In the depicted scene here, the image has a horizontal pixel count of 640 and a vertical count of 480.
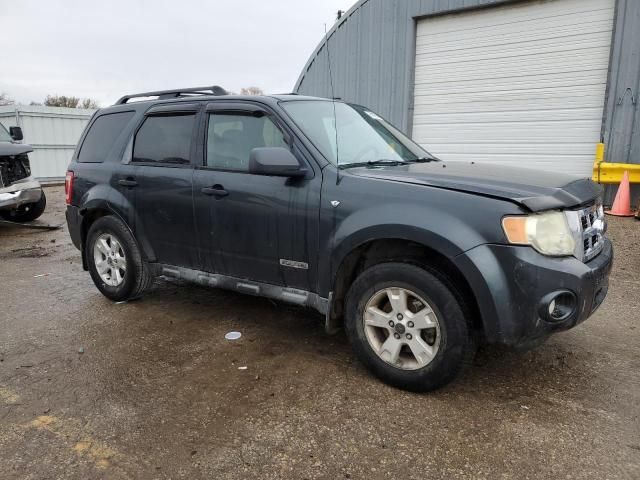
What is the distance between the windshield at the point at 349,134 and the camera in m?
3.53

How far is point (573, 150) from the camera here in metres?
9.55

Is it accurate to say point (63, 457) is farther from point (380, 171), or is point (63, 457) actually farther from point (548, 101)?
point (548, 101)

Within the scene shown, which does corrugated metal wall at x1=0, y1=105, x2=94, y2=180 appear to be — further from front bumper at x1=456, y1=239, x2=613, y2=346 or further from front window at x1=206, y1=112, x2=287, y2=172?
front bumper at x1=456, y1=239, x2=613, y2=346

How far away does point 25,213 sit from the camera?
31.7ft

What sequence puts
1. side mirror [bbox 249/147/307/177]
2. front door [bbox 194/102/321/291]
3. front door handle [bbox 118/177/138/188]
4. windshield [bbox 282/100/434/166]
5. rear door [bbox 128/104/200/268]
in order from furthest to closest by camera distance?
1. front door handle [bbox 118/177/138/188]
2. rear door [bbox 128/104/200/268]
3. windshield [bbox 282/100/434/166]
4. front door [bbox 194/102/321/291]
5. side mirror [bbox 249/147/307/177]

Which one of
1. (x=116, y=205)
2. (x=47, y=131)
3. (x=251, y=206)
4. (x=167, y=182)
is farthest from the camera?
(x=47, y=131)

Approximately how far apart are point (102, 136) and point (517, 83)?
8.36 m

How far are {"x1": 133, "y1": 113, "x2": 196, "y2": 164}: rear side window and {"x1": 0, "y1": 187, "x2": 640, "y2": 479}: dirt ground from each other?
56.4 inches

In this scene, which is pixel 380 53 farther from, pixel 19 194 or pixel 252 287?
pixel 252 287

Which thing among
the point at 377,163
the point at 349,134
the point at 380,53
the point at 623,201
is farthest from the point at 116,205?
the point at 380,53

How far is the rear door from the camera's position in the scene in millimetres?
4043

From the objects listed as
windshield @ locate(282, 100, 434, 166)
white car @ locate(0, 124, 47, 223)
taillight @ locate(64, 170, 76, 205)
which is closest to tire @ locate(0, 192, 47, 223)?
white car @ locate(0, 124, 47, 223)

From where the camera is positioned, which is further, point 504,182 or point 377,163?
point 377,163

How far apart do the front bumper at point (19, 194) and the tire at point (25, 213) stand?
251mm
